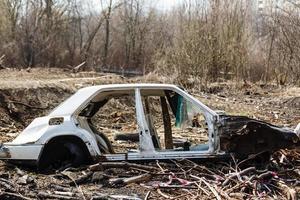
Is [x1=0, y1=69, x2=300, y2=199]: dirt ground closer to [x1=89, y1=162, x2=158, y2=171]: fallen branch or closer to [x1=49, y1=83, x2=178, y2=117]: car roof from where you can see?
[x1=89, y1=162, x2=158, y2=171]: fallen branch

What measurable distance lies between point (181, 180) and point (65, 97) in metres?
8.65

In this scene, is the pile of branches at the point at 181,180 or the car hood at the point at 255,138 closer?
the pile of branches at the point at 181,180

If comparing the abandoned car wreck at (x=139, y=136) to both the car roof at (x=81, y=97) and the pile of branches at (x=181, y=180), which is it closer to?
the car roof at (x=81, y=97)

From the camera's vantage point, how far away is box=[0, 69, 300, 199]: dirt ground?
20.5ft

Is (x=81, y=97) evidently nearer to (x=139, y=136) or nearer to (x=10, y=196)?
(x=139, y=136)

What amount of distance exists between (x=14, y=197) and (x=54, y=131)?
1.47 m

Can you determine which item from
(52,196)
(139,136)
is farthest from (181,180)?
(52,196)

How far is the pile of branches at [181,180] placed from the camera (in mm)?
5938

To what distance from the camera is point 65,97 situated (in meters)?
14.7

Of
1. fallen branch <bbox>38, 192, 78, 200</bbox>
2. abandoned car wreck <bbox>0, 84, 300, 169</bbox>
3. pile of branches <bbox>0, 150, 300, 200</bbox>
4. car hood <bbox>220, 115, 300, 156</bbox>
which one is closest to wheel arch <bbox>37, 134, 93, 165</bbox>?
abandoned car wreck <bbox>0, 84, 300, 169</bbox>

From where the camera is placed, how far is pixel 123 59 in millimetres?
45031

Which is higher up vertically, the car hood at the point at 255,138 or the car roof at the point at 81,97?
the car roof at the point at 81,97

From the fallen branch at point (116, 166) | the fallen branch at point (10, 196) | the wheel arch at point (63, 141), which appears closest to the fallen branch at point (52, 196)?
the fallen branch at point (10, 196)

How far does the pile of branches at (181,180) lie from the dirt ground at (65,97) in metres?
0.03
